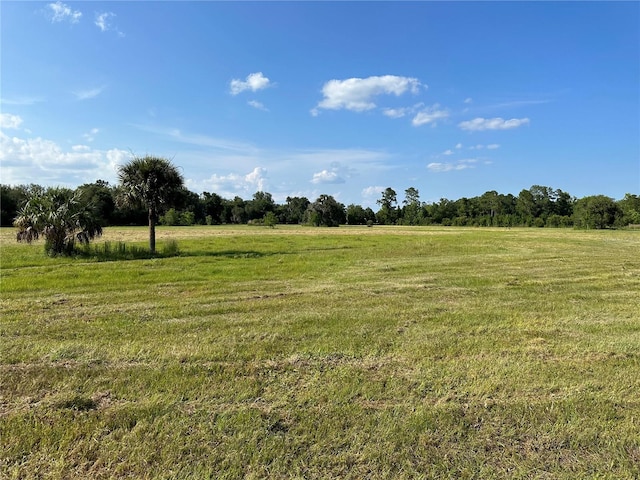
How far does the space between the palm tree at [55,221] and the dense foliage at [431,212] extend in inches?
2670

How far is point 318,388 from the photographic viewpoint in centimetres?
385

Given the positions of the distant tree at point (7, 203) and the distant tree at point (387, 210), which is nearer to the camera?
the distant tree at point (7, 203)

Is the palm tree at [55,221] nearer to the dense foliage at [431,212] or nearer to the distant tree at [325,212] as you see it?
the dense foliage at [431,212]

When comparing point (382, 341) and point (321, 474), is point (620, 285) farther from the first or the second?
point (321, 474)

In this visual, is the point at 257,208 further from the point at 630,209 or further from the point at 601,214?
the point at 630,209

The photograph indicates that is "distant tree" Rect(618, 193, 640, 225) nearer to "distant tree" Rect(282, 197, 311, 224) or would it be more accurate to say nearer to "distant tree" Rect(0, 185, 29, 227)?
"distant tree" Rect(282, 197, 311, 224)

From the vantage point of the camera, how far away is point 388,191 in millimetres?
133500

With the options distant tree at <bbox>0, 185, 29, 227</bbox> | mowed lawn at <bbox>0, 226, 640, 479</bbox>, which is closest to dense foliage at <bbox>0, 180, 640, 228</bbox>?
distant tree at <bbox>0, 185, 29, 227</bbox>

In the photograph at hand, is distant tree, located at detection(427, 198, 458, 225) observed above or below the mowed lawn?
above

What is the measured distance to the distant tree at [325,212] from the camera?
10162 cm

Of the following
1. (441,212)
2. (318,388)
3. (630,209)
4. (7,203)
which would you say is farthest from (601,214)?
(7,203)

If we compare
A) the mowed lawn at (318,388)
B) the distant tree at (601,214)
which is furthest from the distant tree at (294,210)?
the mowed lawn at (318,388)

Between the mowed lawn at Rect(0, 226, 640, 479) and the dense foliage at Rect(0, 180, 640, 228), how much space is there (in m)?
82.2

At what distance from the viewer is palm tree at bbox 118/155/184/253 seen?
1948cm
